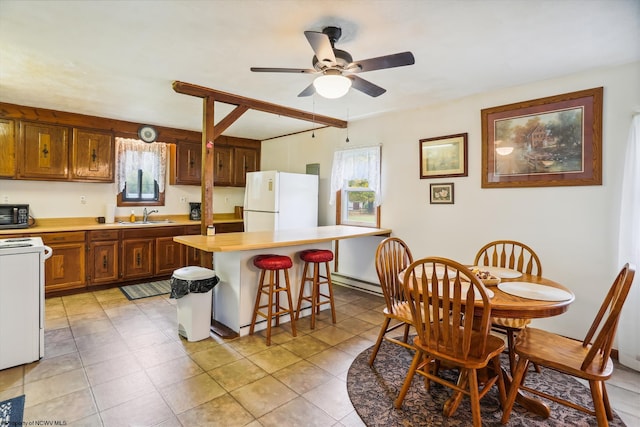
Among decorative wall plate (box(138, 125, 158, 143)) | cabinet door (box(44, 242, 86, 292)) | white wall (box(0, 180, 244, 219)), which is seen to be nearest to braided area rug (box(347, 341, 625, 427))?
A: cabinet door (box(44, 242, 86, 292))

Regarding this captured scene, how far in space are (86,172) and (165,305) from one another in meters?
2.26

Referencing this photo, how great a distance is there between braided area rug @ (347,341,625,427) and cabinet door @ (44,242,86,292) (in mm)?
3752

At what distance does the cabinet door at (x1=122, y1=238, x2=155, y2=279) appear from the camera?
4.52 meters

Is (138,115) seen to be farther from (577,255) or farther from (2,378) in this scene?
(577,255)

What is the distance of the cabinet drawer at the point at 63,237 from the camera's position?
155 inches

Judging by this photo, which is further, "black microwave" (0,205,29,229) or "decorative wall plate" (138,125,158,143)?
"decorative wall plate" (138,125,158,143)

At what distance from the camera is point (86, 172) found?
450 cm

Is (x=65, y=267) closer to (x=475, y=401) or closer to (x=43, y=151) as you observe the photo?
(x=43, y=151)

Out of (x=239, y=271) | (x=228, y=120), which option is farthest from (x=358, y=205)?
(x=239, y=271)

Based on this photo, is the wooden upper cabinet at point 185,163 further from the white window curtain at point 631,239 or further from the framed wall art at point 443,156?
the white window curtain at point 631,239

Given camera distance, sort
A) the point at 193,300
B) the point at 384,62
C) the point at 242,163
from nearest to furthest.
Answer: the point at 384,62, the point at 193,300, the point at 242,163

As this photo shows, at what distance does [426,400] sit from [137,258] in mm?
4155

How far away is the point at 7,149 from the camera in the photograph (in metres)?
3.96

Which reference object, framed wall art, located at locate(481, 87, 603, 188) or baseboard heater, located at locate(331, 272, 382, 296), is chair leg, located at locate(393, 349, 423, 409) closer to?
framed wall art, located at locate(481, 87, 603, 188)
